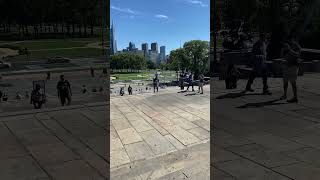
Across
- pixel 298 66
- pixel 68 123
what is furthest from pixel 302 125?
pixel 68 123

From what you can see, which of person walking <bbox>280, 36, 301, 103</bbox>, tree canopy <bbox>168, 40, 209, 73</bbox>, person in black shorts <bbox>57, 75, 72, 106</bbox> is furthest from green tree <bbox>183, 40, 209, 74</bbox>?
person in black shorts <bbox>57, 75, 72, 106</bbox>

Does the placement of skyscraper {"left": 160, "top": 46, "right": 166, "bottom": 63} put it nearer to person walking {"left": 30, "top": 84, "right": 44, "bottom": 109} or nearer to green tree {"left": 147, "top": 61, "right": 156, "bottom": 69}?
green tree {"left": 147, "top": 61, "right": 156, "bottom": 69}

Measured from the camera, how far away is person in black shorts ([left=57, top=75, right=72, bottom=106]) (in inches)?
153

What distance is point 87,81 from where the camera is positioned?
12.9 ft

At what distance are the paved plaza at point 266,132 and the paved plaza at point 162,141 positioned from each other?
212 mm

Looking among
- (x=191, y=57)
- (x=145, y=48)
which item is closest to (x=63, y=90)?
(x=145, y=48)

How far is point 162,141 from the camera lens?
3.85 m

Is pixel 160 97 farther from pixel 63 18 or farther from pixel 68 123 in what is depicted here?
pixel 63 18

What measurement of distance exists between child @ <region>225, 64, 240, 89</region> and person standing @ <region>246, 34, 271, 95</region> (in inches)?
5.0

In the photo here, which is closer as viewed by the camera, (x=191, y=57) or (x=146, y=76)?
(x=191, y=57)

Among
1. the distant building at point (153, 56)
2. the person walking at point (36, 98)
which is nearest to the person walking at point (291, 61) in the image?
the distant building at point (153, 56)

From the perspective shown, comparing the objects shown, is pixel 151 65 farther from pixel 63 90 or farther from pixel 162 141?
pixel 63 90

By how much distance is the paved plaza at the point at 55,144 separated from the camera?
3777mm

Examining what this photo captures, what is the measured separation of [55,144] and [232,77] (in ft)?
5.51
